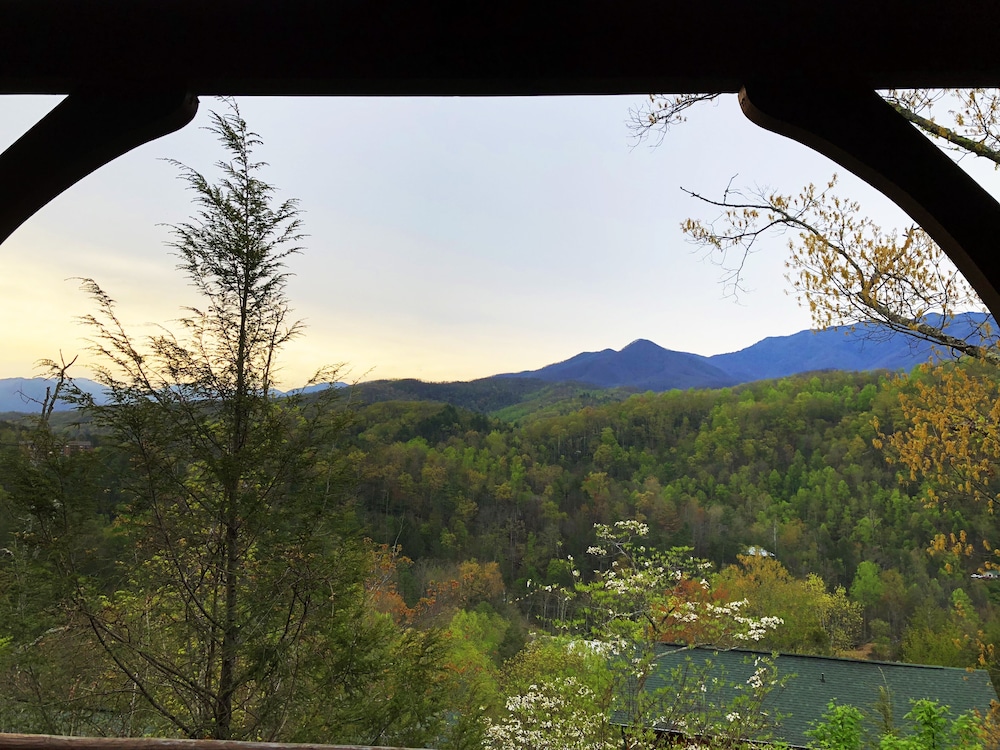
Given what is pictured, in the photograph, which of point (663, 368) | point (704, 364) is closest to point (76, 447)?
point (663, 368)

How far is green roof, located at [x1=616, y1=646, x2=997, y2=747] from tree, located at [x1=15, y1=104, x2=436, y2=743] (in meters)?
5.78

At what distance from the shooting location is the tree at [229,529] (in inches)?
134

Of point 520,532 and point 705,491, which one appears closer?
point 520,532

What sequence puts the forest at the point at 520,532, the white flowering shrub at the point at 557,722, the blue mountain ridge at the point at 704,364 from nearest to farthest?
the forest at the point at 520,532
the white flowering shrub at the point at 557,722
the blue mountain ridge at the point at 704,364

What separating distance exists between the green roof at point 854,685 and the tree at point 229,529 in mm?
5778

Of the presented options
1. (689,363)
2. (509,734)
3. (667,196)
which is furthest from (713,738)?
(689,363)

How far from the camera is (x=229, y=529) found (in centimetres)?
360

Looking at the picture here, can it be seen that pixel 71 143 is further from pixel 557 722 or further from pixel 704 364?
pixel 704 364

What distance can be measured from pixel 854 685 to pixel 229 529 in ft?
31.9

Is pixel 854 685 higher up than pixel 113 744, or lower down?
lower down

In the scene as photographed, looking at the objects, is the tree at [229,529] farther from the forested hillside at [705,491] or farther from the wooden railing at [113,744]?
the forested hillside at [705,491]

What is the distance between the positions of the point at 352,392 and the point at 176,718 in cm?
227

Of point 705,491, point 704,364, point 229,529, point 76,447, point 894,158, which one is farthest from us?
point 704,364

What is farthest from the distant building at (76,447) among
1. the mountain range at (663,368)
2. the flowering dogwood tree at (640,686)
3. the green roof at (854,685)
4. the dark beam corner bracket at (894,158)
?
the mountain range at (663,368)
